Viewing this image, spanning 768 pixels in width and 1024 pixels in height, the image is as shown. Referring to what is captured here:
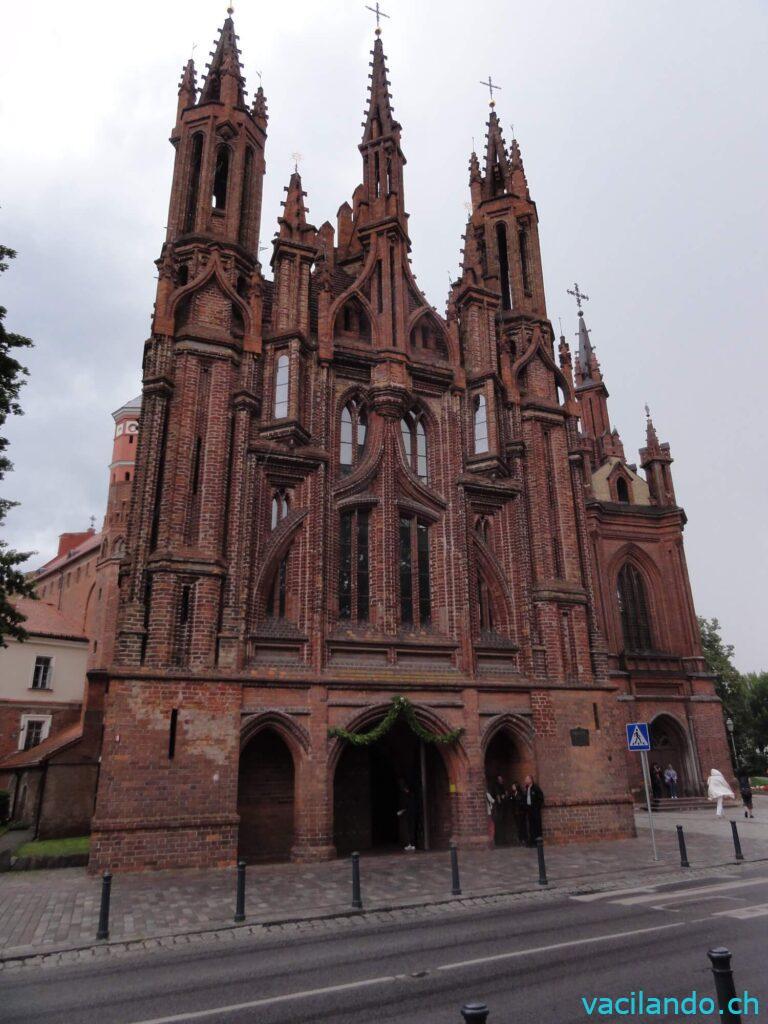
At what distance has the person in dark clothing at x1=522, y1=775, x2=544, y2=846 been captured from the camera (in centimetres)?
1812

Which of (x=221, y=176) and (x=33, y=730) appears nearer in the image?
(x=221, y=176)

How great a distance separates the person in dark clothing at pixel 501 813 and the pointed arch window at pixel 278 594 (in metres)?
7.65

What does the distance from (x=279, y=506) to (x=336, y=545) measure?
1898 mm

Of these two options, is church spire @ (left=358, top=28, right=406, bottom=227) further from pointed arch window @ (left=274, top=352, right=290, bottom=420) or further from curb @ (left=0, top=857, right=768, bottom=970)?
curb @ (left=0, top=857, right=768, bottom=970)

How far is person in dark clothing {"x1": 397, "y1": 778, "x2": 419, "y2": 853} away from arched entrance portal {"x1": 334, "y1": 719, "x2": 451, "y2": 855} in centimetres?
10

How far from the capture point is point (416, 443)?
22.4 m

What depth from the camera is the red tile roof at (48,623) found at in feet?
135

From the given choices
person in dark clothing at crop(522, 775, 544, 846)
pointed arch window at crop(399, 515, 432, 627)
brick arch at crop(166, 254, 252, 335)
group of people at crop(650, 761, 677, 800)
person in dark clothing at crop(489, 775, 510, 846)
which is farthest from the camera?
group of people at crop(650, 761, 677, 800)

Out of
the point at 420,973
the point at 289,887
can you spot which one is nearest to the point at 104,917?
the point at 289,887

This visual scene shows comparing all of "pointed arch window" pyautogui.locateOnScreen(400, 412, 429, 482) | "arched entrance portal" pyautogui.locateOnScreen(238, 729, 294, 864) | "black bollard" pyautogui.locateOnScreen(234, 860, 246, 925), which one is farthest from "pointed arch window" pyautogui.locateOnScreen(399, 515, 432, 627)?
"black bollard" pyautogui.locateOnScreen(234, 860, 246, 925)

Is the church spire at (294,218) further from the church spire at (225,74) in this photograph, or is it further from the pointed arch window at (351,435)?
the pointed arch window at (351,435)

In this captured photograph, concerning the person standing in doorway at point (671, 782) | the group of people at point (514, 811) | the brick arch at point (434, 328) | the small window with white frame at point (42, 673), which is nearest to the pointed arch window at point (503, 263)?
the brick arch at point (434, 328)

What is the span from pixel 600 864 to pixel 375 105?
25.7 m

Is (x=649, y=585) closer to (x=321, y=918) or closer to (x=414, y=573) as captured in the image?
(x=414, y=573)
